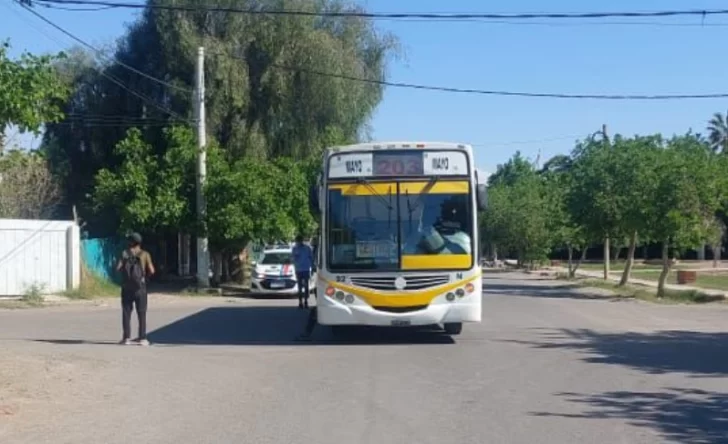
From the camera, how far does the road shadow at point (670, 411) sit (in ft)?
32.8

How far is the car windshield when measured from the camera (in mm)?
33219

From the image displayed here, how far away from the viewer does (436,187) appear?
57.4ft

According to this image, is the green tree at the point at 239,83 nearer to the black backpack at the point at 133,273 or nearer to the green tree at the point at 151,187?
the green tree at the point at 151,187

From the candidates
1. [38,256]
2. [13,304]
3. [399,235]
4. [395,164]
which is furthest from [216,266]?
[399,235]

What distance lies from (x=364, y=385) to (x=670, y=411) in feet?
12.0

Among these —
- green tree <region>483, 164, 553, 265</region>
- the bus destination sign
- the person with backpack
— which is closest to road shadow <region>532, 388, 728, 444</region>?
the bus destination sign

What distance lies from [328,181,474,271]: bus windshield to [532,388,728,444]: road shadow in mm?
5365

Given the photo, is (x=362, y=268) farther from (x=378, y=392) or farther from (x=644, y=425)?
(x=644, y=425)

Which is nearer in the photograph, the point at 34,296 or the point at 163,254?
the point at 34,296

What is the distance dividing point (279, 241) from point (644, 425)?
2536 centimetres

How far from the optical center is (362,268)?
1725 cm

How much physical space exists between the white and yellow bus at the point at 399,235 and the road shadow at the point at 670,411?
5131 mm

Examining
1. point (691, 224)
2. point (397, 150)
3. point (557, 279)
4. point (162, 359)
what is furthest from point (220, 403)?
point (557, 279)

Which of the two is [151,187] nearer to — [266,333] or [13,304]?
[13,304]
